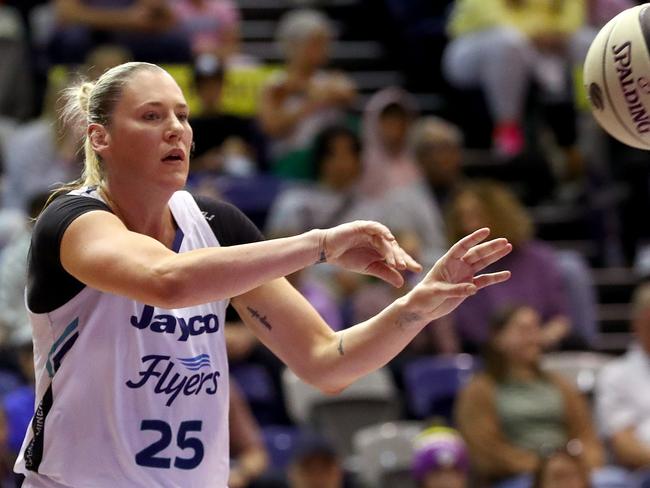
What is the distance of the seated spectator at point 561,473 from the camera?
6.76 m

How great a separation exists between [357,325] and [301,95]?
20.6 feet

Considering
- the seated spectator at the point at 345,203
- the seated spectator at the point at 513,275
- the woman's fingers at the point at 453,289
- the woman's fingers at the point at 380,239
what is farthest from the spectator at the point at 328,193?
the woman's fingers at the point at 380,239

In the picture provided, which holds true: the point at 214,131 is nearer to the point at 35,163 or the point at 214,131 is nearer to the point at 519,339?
the point at 35,163

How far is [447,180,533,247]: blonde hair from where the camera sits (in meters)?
8.45

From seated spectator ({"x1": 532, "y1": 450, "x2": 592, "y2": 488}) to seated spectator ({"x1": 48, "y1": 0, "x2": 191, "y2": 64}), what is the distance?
4.51 m

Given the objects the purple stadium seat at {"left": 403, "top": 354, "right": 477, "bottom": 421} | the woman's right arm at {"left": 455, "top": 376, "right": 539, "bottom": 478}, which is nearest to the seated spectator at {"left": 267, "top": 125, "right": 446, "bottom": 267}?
the purple stadium seat at {"left": 403, "top": 354, "right": 477, "bottom": 421}

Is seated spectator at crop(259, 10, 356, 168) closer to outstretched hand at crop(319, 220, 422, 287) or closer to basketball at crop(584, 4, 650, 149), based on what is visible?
basketball at crop(584, 4, 650, 149)

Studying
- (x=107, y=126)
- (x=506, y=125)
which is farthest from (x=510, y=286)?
(x=107, y=126)

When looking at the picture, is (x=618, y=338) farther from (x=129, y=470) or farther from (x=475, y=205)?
(x=129, y=470)

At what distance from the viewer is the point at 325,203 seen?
8.97 metres

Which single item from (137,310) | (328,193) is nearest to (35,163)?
(328,193)

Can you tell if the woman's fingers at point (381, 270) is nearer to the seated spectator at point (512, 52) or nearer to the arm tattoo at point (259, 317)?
the arm tattoo at point (259, 317)

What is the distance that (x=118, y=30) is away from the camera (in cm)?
992

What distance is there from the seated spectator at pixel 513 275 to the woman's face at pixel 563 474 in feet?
5.18
